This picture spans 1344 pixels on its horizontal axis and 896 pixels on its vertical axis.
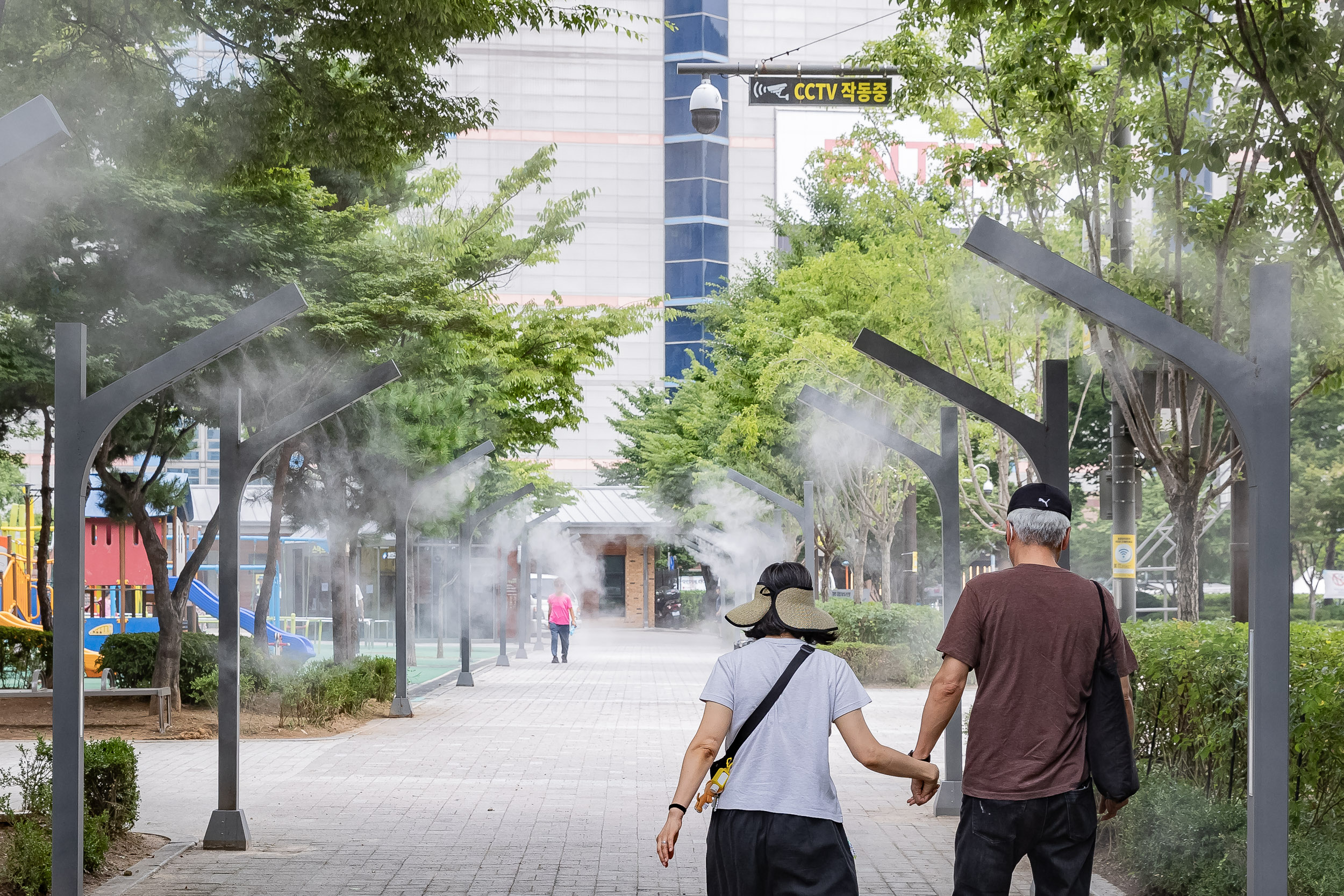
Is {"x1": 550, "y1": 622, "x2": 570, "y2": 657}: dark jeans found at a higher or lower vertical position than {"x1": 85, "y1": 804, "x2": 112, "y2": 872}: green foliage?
lower

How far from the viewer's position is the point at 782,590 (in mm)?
4164

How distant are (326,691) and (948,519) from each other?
333 inches

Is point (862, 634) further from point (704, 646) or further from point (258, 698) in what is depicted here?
point (704, 646)

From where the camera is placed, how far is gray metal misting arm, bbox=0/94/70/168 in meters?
4.77

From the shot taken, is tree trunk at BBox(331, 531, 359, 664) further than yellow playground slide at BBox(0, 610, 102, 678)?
Yes

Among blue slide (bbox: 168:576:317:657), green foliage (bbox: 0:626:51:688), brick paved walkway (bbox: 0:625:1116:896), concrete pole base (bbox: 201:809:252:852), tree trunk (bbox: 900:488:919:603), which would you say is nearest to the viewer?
brick paved walkway (bbox: 0:625:1116:896)

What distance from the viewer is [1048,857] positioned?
439cm

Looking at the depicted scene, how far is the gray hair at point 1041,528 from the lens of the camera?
14.9ft

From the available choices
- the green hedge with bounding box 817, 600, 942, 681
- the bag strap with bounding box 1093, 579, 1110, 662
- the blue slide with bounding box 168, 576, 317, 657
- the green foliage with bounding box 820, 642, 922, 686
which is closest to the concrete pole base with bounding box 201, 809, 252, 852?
the bag strap with bounding box 1093, 579, 1110, 662

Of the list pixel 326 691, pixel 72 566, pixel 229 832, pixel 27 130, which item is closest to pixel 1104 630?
pixel 27 130

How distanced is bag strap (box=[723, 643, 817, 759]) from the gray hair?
917 mm

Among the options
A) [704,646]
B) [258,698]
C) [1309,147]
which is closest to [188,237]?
[258,698]

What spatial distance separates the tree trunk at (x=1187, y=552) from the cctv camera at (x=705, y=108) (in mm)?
7160

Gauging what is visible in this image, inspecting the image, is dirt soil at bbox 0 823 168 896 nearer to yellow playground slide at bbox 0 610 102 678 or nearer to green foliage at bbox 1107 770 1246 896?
green foliage at bbox 1107 770 1246 896
